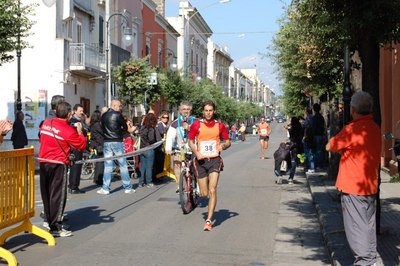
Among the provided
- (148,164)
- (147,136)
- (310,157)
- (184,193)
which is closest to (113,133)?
(148,164)

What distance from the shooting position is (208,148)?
10148 mm

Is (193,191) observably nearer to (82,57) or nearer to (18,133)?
(18,133)

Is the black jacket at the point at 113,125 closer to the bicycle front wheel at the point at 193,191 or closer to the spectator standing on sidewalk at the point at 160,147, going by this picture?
the spectator standing on sidewalk at the point at 160,147

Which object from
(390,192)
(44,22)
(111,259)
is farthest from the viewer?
(44,22)

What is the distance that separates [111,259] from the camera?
7.71 m

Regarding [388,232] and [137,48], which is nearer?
[388,232]

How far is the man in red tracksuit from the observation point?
29.6 feet

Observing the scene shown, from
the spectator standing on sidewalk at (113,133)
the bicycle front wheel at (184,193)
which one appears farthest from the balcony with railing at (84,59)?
the bicycle front wheel at (184,193)

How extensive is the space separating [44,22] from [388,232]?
24292mm

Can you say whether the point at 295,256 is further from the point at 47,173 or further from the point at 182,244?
the point at 47,173

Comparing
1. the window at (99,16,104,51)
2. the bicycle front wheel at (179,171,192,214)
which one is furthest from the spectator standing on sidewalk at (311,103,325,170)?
the window at (99,16,104,51)

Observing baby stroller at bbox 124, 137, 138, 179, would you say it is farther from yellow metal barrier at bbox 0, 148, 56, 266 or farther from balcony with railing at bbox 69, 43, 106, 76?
balcony with railing at bbox 69, 43, 106, 76

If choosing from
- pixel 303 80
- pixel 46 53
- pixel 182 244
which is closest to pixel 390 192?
pixel 182 244

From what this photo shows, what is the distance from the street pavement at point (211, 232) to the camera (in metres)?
7.81
